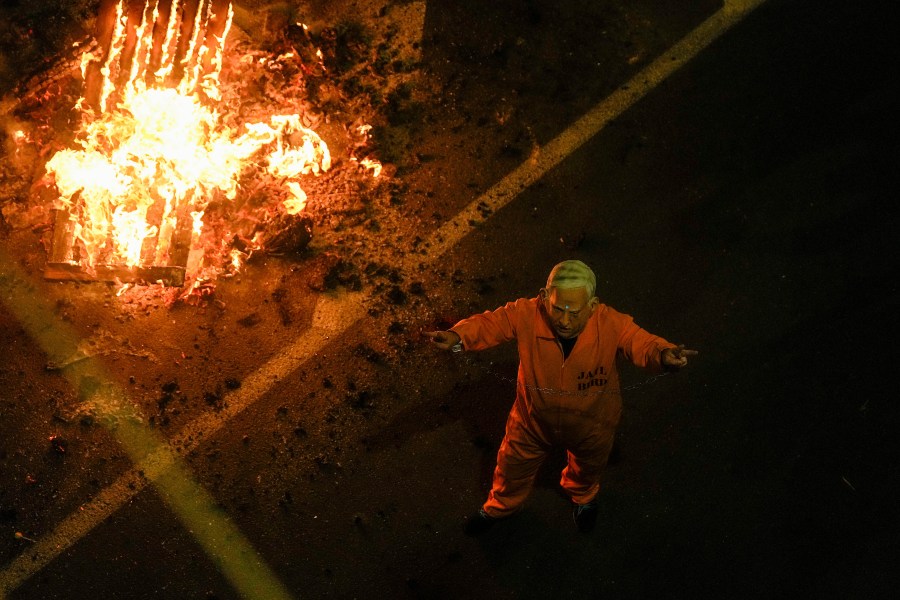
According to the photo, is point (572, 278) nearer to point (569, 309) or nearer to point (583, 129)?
point (569, 309)

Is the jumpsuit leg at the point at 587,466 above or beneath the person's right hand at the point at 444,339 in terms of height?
beneath

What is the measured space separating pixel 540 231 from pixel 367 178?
1421 mm

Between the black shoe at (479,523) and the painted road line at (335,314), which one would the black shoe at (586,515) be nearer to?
the black shoe at (479,523)

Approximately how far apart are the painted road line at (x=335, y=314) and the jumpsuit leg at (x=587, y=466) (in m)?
1.86

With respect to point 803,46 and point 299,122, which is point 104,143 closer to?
point 299,122

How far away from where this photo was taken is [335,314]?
217 inches

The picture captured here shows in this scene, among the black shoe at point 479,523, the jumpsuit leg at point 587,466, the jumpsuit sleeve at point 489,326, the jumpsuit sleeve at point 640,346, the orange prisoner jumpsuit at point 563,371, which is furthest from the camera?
the black shoe at point 479,523

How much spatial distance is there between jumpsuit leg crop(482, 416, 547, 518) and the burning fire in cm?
241

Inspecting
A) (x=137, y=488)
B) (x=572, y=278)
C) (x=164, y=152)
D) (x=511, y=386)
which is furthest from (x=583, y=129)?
(x=137, y=488)

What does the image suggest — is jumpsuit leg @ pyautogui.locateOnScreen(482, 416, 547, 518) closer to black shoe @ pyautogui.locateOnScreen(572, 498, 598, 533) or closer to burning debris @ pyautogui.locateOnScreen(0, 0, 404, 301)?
black shoe @ pyautogui.locateOnScreen(572, 498, 598, 533)

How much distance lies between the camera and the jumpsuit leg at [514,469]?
4715 mm

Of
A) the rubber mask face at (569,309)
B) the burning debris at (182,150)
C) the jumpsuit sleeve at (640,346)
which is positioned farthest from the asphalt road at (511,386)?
the rubber mask face at (569,309)

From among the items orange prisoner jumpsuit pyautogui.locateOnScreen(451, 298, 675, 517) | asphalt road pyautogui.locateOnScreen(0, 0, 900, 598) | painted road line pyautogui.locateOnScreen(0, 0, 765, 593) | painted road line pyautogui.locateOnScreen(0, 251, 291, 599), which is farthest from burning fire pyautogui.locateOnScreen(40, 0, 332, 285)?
orange prisoner jumpsuit pyautogui.locateOnScreen(451, 298, 675, 517)

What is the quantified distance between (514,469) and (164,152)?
11.6ft
